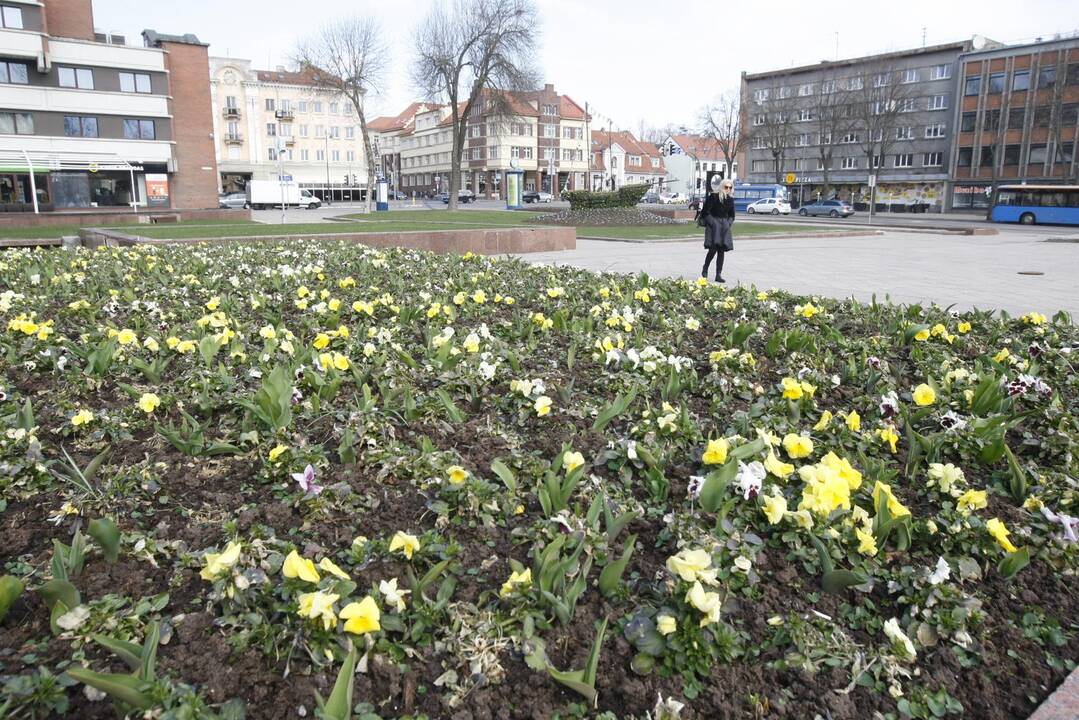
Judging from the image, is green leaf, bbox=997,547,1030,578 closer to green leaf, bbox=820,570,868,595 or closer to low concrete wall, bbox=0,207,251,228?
green leaf, bbox=820,570,868,595

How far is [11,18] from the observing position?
157 feet

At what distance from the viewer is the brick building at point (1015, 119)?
194ft

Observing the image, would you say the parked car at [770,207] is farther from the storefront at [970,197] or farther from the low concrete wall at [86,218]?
the low concrete wall at [86,218]

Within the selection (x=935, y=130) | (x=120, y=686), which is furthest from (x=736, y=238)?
(x=935, y=130)

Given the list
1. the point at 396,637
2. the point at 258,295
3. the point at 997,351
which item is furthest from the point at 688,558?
the point at 258,295

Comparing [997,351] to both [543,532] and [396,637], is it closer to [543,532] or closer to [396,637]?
[543,532]

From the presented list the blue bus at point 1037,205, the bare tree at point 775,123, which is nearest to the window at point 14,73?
the blue bus at point 1037,205

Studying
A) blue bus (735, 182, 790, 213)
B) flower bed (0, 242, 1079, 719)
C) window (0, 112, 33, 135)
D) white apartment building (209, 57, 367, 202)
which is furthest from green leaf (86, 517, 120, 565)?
white apartment building (209, 57, 367, 202)

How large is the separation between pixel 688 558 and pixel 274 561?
1192 millimetres

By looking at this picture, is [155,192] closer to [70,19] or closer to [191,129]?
[191,129]

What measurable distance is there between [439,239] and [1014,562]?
14833 millimetres

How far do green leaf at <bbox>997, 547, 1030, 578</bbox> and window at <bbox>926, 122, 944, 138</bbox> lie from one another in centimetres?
7854

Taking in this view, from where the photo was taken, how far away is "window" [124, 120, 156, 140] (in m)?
52.5

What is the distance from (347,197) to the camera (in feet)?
304
